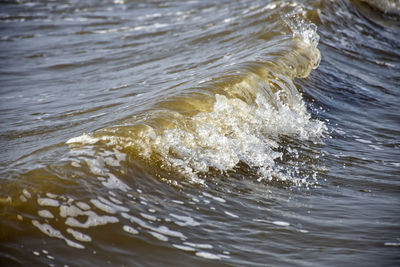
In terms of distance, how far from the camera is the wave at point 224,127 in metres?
3.60

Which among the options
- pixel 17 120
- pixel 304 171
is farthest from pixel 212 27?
pixel 304 171

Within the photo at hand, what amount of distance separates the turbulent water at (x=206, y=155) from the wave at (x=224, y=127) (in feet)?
0.05

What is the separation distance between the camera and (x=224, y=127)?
421cm

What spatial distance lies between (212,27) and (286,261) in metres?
7.19

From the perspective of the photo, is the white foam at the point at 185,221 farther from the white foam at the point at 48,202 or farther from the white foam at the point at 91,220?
the white foam at the point at 48,202

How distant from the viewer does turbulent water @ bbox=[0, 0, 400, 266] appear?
2729 mm

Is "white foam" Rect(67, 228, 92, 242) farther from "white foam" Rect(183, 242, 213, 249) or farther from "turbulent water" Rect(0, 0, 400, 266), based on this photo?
"white foam" Rect(183, 242, 213, 249)

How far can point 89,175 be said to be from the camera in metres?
3.12

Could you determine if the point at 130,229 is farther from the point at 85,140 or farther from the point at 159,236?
the point at 85,140

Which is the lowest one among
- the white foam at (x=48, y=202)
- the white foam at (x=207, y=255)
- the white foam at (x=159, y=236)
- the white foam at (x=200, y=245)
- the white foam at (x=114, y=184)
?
the white foam at (x=207, y=255)

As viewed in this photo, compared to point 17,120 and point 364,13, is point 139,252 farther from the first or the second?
point 364,13

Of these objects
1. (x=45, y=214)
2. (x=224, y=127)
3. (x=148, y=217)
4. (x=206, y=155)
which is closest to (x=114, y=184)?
(x=148, y=217)

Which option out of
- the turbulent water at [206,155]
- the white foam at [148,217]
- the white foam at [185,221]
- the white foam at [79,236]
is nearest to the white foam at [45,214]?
the turbulent water at [206,155]

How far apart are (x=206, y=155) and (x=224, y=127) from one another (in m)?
0.53
